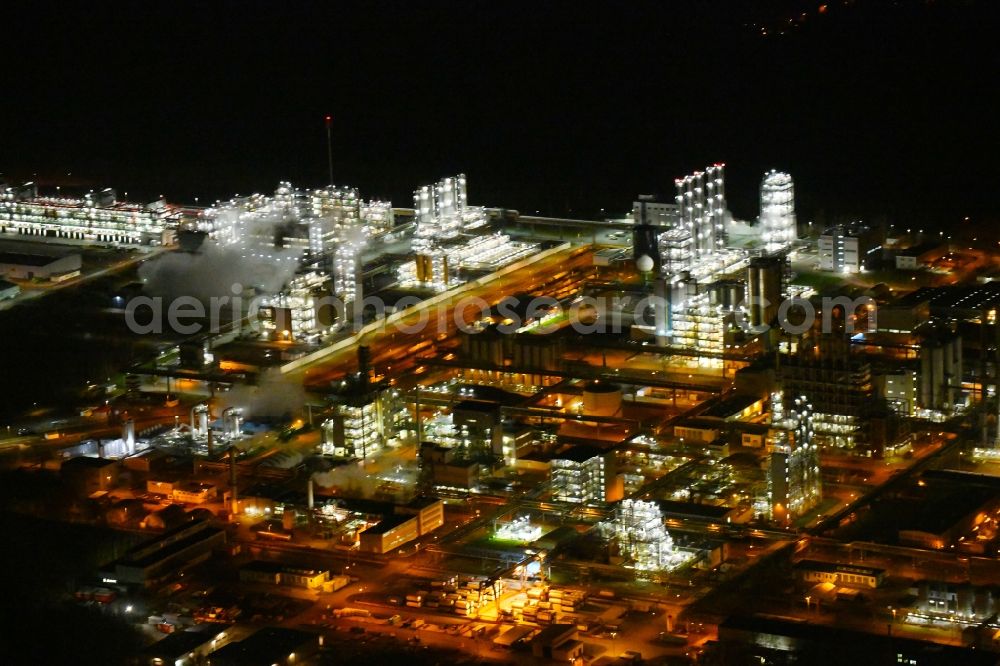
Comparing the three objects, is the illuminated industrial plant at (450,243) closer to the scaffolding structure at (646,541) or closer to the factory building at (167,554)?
the factory building at (167,554)

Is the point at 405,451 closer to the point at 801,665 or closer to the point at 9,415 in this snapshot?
the point at 9,415

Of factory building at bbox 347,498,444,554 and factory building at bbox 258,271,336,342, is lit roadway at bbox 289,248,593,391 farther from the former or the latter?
factory building at bbox 347,498,444,554

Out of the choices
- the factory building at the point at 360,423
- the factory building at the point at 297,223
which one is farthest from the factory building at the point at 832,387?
the factory building at the point at 297,223

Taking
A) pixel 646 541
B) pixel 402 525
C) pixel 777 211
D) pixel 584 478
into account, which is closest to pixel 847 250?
pixel 777 211

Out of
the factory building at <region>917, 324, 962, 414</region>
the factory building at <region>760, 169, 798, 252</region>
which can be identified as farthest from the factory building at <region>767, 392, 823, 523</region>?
the factory building at <region>760, 169, 798, 252</region>

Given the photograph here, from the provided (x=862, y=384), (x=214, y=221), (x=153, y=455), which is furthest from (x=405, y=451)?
(x=214, y=221)

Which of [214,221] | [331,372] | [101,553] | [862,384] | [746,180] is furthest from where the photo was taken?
[746,180]
